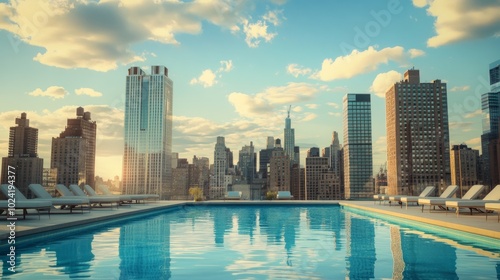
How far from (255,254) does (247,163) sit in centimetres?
14286

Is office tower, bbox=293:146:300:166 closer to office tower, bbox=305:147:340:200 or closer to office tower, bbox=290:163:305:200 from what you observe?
office tower, bbox=305:147:340:200

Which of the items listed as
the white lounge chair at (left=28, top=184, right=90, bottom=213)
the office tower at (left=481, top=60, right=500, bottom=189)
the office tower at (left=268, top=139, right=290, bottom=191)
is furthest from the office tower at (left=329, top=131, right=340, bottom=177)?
the white lounge chair at (left=28, top=184, right=90, bottom=213)

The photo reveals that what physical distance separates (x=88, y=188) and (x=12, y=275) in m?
13.6

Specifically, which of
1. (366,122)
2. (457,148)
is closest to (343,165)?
(366,122)

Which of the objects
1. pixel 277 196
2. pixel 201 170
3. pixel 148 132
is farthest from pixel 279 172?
pixel 277 196

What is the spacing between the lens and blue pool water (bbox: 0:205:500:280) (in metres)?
5.95

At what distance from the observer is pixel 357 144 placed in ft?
531

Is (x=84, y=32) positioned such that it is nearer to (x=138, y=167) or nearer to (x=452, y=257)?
(x=452, y=257)

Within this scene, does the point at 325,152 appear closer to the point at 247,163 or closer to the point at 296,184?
the point at 296,184

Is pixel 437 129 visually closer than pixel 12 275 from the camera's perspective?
No

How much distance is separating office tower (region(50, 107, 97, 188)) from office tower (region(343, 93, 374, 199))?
91.1 metres

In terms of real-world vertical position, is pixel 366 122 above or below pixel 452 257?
above

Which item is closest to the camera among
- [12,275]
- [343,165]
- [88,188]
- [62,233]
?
[12,275]

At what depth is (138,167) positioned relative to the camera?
10281 centimetres
